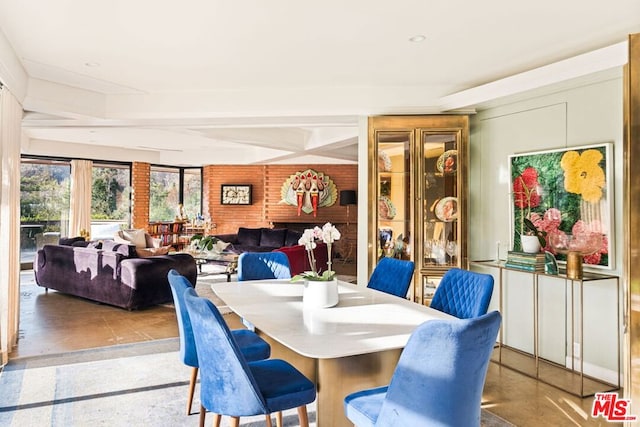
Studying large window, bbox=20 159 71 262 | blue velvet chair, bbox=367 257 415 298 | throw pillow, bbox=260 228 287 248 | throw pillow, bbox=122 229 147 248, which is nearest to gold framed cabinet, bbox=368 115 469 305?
blue velvet chair, bbox=367 257 415 298

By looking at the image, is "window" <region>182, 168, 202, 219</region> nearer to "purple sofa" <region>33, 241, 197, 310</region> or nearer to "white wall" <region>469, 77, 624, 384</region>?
"purple sofa" <region>33, 241, 197, 310</region>

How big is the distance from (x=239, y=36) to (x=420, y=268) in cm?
273

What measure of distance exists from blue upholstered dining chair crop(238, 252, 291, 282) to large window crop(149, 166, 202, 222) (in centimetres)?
724

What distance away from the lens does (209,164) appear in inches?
406

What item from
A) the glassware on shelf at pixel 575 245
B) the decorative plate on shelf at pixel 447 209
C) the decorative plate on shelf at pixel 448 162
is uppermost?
the decorative plate on shelf at pixel 448 162

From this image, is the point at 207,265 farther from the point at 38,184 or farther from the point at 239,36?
the point at 239,36

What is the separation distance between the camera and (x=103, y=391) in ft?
9.92

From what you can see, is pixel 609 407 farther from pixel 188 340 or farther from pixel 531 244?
pixel 188 340

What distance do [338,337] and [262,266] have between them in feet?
6.61

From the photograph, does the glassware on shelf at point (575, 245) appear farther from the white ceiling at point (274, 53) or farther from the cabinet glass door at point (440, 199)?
the white ceiling at point (274, 53)

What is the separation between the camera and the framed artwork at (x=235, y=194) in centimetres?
1035

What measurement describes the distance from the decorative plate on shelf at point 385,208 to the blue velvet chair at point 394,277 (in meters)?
Result: 1.12

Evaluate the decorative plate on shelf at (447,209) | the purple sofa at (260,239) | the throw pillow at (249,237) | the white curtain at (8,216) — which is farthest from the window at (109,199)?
the decorative plate on shelf at (447,209)

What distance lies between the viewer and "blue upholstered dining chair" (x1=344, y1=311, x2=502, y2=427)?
138cm
